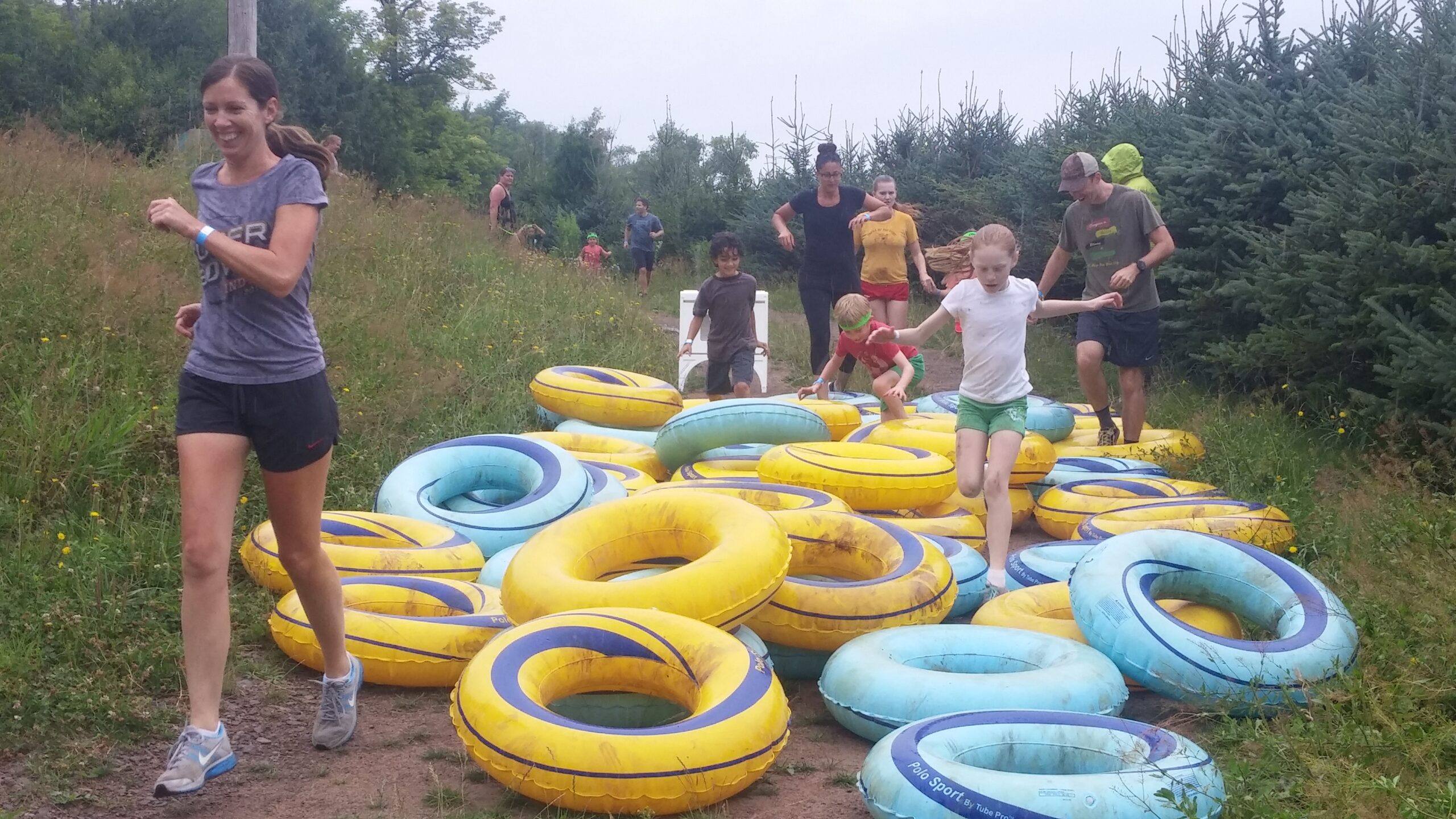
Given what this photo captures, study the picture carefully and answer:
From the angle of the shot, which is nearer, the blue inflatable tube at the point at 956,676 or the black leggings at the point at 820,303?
the blue inflatable tube at the point at 956,676

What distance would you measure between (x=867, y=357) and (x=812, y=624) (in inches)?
145

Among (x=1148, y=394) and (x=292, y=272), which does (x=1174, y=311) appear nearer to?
(x=1148, y=394)

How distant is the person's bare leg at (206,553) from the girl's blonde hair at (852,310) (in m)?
4.76

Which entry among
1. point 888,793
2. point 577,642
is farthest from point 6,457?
point 888,793

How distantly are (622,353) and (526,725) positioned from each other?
782 centimetres

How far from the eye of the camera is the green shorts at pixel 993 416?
5.50 meters

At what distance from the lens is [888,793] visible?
3172 millimetres

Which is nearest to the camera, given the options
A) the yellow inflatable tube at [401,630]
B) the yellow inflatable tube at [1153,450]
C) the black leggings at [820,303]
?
the yellow inflatable tube at [401,630]

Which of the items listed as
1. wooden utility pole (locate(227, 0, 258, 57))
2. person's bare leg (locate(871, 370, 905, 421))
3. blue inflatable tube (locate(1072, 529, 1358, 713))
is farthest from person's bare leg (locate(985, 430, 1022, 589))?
wooden utility pole (locate(227, 0, 258, 57))

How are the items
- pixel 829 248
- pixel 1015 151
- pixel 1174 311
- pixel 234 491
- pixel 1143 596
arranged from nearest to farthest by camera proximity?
pixel 234 491
pixel 1143 596
pixel 829 248
pixel 1174 311
pixel 1015 151

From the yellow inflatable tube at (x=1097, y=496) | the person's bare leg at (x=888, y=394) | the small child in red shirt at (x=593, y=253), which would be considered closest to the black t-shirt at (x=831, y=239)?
the person's bare leg at (x=888, y=394)

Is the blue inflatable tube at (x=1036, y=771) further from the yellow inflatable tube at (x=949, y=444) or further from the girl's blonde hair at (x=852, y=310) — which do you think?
the girl's blonde hair at (x=852, y=310)

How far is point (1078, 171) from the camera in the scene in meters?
7.60

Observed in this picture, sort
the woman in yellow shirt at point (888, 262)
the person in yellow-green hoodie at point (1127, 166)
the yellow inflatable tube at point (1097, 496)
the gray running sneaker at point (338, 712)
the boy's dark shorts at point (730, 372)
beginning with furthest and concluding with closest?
1. the woman in yellow shirt at point (888, 262)
2. the boy's dark shorts at point (730, 372)
3. the person in yellow-green hoodie at point (1127, 166)
4. the yellow inflatable tube at point (1097, 496)
5. the gray running sneaker at point (338, 712)
